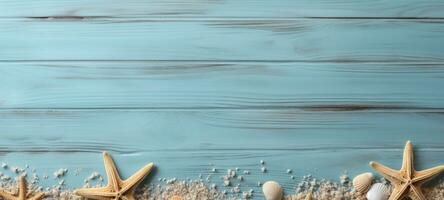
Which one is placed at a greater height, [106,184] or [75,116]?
[75,116]

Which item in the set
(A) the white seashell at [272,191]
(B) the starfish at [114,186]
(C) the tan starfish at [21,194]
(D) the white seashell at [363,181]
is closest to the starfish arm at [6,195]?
(C) the tan starfish at [21,194]

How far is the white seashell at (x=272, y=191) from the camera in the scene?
108 cm

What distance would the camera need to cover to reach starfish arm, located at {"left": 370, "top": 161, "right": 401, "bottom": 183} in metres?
1.09

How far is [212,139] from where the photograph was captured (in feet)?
3.61

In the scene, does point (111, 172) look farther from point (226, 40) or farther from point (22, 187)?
point (226, 40)

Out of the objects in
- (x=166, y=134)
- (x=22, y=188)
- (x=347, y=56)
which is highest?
(x=347, y=56)

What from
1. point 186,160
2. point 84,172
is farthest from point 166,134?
point 84,172

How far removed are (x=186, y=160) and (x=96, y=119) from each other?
0.64ft

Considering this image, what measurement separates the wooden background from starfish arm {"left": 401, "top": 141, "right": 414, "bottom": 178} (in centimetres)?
1

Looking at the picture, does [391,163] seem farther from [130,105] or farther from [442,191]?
[130,105]

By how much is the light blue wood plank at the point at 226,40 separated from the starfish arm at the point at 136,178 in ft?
0.71

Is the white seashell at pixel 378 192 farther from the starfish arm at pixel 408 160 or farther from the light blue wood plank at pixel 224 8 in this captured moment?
the light blue wood plank at pixel 224 8

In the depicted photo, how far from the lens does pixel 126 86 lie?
108 cm

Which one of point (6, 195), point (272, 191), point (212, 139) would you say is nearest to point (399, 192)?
point (272, 191)
